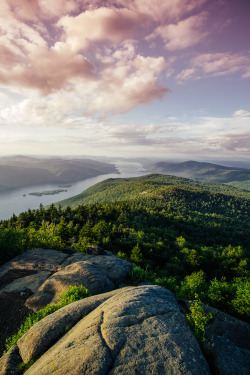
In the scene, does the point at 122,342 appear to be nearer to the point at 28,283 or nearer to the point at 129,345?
the point at 129,345

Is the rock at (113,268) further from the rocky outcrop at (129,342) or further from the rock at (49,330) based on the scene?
the rock at (49,330)

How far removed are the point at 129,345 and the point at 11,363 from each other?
6.58m

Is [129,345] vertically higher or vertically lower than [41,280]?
higher

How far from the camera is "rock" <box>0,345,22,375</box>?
8.25 meters

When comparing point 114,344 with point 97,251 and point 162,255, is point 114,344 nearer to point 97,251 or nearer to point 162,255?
point 97,251

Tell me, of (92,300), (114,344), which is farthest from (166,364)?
(92,300)

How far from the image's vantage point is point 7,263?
2484cm

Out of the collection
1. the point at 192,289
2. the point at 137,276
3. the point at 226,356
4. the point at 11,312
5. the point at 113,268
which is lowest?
the point at 192,289

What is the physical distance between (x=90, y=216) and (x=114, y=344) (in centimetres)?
9454

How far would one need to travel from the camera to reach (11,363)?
28.5 feet

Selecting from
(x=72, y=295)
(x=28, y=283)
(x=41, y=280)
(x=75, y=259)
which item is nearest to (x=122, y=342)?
(x=72, y=295)

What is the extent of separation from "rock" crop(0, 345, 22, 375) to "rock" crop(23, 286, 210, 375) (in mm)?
1138

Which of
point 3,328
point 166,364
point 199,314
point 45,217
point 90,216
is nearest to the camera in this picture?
point 166,364

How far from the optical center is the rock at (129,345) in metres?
6.61
